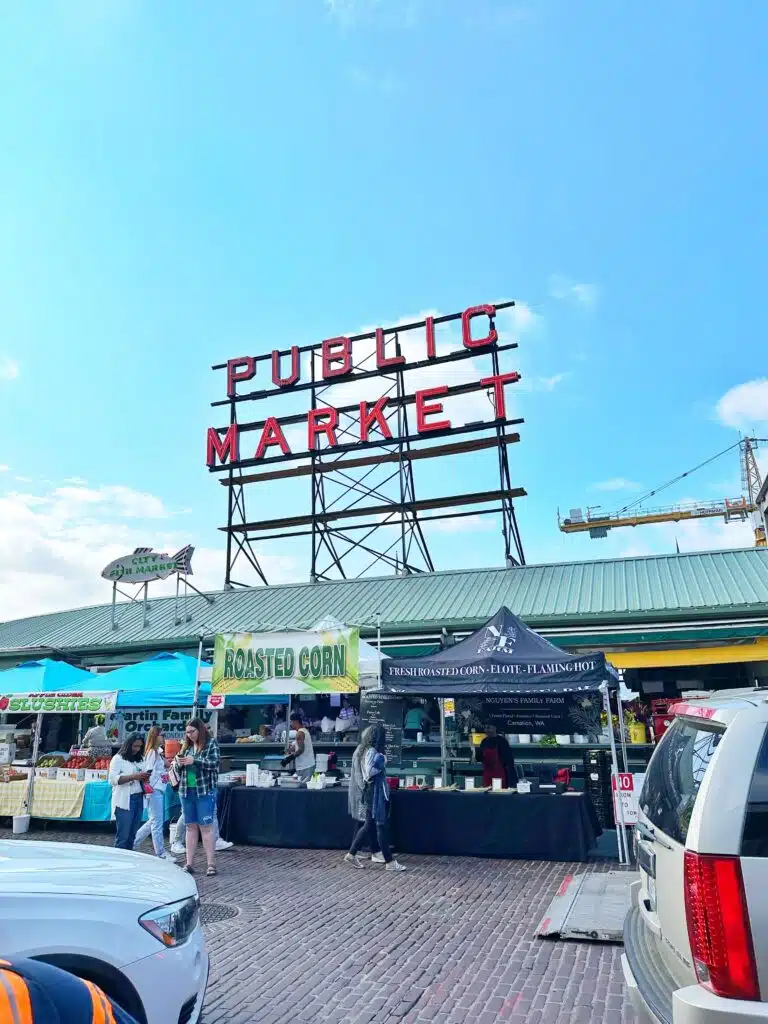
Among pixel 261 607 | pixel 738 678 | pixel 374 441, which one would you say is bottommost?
pixel 738 678

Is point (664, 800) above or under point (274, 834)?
above

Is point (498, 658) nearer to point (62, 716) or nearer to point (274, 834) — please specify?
point (274, 834)

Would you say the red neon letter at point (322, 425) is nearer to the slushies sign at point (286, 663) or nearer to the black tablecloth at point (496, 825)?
the slushies sign at point (286, 663)

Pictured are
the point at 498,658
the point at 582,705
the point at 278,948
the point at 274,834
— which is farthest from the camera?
the point at 582,705

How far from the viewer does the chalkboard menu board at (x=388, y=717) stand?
1134cm

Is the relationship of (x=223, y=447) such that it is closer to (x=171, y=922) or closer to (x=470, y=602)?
(x=470, y=602)

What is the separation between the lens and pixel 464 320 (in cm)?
2162

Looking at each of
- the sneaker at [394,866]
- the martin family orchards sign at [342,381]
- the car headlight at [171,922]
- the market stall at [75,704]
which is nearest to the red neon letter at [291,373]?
the martin family orchards sign at [342,381]

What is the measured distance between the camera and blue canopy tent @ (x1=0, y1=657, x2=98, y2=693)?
12039mm

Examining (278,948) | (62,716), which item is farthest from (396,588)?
(278,948)

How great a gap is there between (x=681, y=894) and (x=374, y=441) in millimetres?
19003

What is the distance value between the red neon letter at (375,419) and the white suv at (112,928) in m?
18.1

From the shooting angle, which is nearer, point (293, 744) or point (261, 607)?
point (293, 744)

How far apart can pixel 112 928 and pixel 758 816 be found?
2729 millimetres
